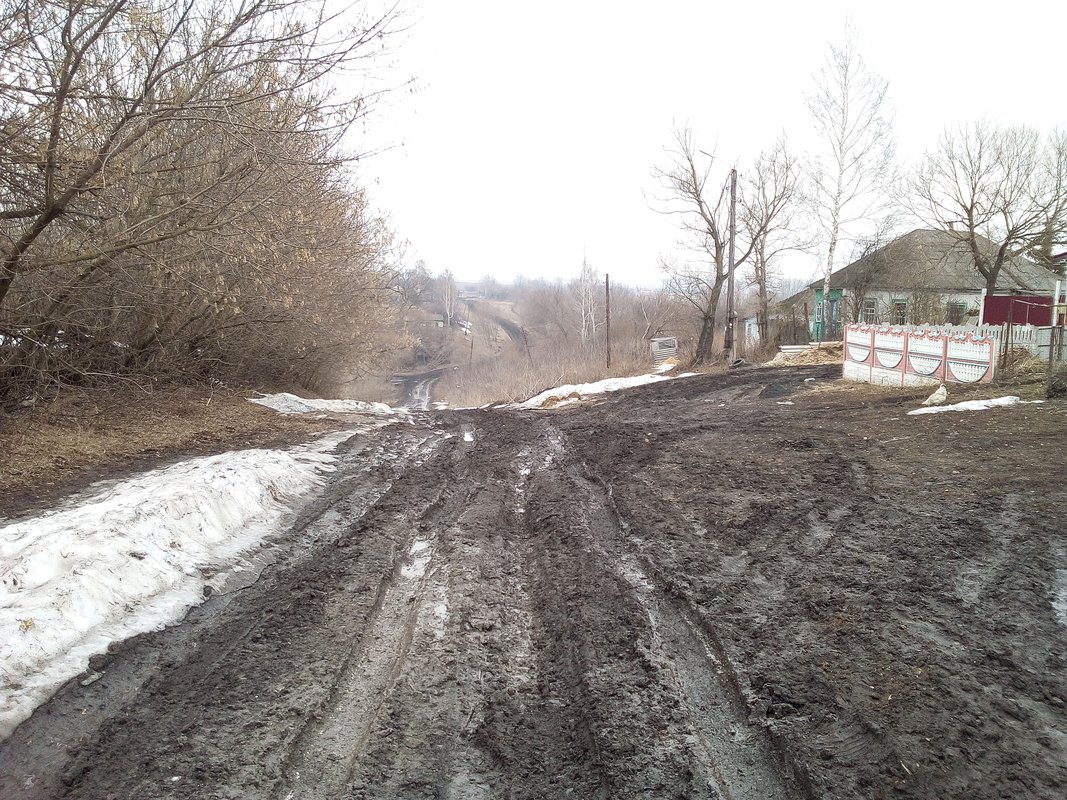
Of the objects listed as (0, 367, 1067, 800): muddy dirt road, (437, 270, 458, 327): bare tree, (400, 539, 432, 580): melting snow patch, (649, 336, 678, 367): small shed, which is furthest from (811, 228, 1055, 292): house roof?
(437, 270, 458, 327): bare tree

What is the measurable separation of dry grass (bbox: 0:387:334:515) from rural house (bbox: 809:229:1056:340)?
28.1 m

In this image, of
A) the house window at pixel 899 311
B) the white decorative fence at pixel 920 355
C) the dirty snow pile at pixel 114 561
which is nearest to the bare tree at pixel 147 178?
the dirty snow pile at pixel 114 561

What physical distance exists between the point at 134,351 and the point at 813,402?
1426cm

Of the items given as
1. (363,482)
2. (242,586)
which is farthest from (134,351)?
(242,586)

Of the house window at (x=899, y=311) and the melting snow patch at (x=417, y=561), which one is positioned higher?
the house window at (x=899, y=311)

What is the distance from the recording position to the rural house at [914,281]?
101 feet

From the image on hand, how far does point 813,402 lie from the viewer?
44.4 ft

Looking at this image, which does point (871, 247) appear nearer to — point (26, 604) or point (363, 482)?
point (363, 482)

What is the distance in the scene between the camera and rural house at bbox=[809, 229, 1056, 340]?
30641mm

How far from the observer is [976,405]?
404 inches

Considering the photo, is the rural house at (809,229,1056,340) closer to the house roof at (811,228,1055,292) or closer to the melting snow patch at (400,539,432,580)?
the house roof at (811,228,1055,292)

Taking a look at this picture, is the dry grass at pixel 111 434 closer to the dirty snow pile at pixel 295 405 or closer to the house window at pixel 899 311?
the dirty snow pile at pixel 295 405

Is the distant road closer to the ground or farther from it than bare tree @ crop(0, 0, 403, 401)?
closer to the ground

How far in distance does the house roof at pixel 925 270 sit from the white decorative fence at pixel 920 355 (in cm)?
1719
